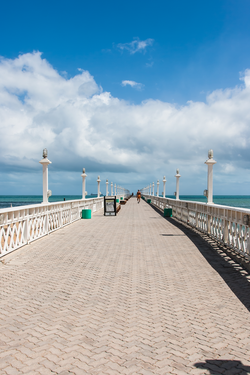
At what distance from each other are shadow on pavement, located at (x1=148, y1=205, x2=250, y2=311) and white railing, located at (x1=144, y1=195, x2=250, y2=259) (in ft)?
1.07

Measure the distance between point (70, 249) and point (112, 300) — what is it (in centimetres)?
450

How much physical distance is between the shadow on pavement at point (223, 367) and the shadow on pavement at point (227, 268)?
1.73 metres

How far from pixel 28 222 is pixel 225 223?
6.19m

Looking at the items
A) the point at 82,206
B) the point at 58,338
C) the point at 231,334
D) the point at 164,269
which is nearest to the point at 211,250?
the point at 164,269

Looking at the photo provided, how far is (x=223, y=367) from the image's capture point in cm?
299

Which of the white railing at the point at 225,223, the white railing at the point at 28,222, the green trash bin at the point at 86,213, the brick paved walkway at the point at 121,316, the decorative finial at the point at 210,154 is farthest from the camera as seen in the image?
the green trash bin at the point at 86,213

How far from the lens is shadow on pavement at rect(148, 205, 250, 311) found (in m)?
5.38

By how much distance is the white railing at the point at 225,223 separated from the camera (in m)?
7.34

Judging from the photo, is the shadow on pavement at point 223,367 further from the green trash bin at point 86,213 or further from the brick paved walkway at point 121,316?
the green trash bin at point 86,213

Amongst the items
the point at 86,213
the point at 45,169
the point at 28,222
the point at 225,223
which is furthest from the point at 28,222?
the point at 86,213

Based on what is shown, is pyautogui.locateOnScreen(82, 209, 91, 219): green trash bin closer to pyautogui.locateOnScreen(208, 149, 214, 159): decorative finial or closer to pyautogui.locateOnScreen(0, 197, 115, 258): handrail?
pyautogui.locateOnScreen(0, 197, 115, 258): handrail

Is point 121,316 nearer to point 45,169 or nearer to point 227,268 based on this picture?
point 227,268

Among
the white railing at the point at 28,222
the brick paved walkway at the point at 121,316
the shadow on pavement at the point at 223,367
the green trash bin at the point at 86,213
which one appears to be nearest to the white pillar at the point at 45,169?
the white railing at the point at 28,222

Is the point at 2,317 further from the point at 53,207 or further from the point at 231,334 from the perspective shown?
the point at 53,207
